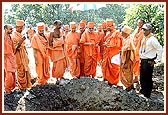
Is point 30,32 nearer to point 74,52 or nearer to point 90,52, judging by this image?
point 74,52

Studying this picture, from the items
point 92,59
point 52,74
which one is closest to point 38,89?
point 52,74

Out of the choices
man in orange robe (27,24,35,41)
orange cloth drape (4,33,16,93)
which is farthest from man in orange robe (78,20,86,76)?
orange cloth drape (4,33,16,93)

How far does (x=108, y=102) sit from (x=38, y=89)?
3.95 ft

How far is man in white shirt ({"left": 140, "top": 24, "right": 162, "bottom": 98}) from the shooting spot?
33.4ft

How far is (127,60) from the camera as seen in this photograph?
10414 millimetres

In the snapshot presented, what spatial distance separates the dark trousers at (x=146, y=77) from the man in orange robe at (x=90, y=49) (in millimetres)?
832

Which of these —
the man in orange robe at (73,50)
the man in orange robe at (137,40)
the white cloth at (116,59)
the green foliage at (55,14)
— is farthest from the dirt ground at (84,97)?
the green foliage at (55,14)

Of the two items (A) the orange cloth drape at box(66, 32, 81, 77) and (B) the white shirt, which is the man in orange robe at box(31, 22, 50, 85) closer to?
(A) the orange cloth drape at box(66, 32, 81, 77)

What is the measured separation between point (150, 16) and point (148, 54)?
28.5 inches

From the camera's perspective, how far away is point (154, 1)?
34.1 ft

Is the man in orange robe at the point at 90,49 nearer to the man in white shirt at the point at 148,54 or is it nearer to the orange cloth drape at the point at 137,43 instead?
the orange cloth drape at the point at 137,43

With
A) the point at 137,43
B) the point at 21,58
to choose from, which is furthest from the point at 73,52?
the point at 137,43

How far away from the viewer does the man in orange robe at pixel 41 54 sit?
407 inches

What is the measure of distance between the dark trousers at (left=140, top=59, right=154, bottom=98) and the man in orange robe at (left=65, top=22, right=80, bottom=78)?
1.10 meters
